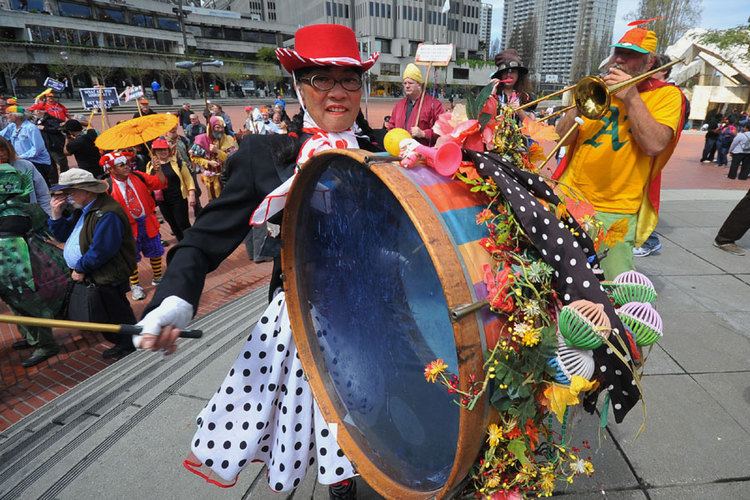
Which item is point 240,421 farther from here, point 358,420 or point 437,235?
point 437,235

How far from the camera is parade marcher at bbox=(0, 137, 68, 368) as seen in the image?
3527mm

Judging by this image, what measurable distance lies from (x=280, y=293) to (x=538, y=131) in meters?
1.20

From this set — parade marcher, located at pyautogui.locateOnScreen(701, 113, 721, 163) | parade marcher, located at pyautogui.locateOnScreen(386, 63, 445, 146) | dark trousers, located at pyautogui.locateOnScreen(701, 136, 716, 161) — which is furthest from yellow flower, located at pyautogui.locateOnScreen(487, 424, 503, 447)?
dark trousers, located at pyautogui.locateOnScreen(701, 136, 716, 161)

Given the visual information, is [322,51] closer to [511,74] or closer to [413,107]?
[511,74]

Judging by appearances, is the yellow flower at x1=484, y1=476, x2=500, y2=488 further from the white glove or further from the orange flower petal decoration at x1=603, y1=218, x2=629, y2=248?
the white glove

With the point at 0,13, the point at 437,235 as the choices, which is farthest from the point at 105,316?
the point at 0,13

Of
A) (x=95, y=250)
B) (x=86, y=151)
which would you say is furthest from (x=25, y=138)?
(x=95, y=250)

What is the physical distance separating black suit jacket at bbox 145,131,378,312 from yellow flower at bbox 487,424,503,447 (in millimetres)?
1163

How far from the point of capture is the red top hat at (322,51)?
162 cm

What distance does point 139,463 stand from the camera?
224 centimetres

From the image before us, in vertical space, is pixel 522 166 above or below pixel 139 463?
above

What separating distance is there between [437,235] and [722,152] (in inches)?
664

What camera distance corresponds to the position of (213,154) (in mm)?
7914

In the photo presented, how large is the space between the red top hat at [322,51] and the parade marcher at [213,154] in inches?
254
